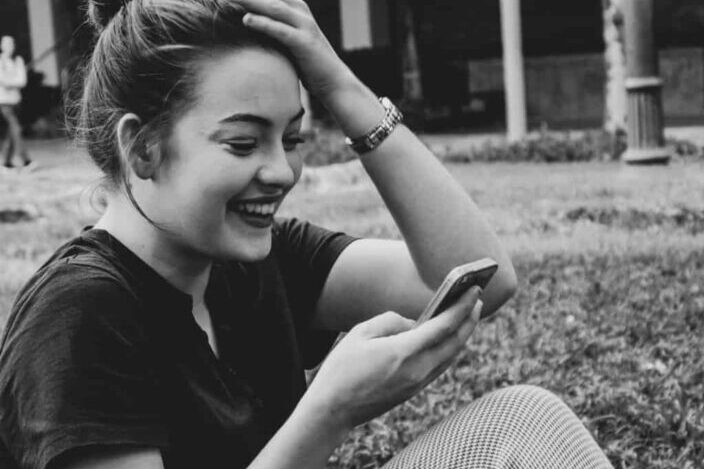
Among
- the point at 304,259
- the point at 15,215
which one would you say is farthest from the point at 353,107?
the point at 15,215

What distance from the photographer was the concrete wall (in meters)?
16.5

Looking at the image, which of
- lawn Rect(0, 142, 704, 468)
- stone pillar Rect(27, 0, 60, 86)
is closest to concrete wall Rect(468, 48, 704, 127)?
lawn Rect(0, 142, 704, 468)

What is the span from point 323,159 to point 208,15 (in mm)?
10543

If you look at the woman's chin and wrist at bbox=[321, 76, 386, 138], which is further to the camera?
wrist at bbox=[321, 76, 386, 138]

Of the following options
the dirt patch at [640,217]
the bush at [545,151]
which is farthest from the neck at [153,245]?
the bush at [545,151]

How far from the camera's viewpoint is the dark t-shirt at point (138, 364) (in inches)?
69.4

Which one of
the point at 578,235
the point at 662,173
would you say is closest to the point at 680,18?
the point at 662,173

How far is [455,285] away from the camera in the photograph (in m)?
1.97

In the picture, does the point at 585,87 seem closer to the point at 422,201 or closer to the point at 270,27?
the point at 422,201

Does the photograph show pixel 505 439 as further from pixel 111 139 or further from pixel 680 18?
pixel 680 18

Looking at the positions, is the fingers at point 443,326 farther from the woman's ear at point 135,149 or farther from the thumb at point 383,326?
the woman's ear at point 135,149

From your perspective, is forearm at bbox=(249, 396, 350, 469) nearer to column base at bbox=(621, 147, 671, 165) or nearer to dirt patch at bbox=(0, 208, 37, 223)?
column base at bbox=(621, 147, 671, 165)

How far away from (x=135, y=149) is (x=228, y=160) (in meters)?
0.15

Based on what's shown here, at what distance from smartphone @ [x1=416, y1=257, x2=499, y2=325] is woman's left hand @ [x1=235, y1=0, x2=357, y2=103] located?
0.45 meters
